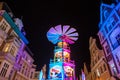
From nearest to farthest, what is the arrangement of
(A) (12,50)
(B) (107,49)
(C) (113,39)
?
(C) (113,39), (A) (12,50), (B) (107,49)

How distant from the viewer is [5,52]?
72.7 ft

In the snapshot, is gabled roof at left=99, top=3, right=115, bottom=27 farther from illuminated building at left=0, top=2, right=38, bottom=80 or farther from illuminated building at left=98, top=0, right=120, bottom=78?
illuminated building at left=0, top=2, right=38, bottom=80

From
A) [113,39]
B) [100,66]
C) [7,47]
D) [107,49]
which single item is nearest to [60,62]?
[100,66]

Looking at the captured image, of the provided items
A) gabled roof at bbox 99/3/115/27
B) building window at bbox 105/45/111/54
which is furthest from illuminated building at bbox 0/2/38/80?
gabled roof at bbox 99/3/115/27

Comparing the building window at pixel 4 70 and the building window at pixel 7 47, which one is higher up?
the building window at pixel 7 47

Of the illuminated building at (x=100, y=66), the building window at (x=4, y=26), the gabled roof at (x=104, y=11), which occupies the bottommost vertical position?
the illuminated building at (x=100, y=66)

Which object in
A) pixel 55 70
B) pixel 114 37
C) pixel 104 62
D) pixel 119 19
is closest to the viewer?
pixel 119 19

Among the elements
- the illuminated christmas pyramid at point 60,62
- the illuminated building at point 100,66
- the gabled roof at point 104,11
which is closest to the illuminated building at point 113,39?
the gabled roof at point 104,11

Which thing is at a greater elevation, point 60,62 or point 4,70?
point 60,62

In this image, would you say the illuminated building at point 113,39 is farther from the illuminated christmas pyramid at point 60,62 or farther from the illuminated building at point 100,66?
the illuminated christmas pyramid at point 60,62

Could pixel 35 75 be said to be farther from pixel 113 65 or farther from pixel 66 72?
pixel 113 65

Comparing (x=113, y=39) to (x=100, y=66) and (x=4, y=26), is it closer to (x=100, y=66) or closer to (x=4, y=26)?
(x=100, y=66)

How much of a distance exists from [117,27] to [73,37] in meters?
17.4

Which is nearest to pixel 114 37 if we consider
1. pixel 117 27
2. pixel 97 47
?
pixel 117 27
